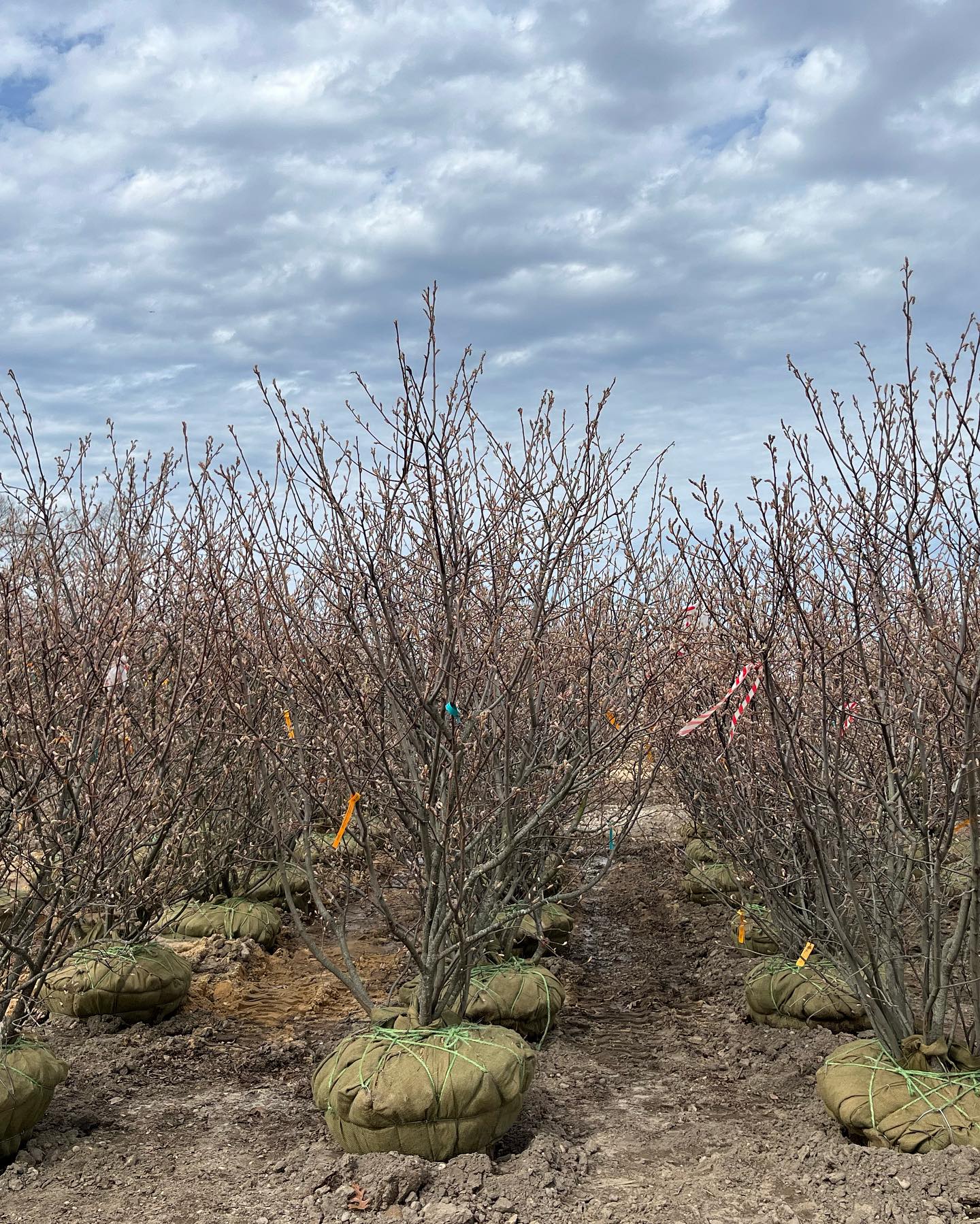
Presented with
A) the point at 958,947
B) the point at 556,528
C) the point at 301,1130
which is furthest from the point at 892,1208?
the point at 556,528

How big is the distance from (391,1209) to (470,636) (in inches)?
88.4

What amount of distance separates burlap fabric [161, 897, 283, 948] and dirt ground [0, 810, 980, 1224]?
234 mm

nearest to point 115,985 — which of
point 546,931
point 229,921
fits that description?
point 229,921

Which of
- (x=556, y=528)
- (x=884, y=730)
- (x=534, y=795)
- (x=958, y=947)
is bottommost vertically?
(x=958, y=947)

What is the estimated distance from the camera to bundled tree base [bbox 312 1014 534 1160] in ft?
11.7

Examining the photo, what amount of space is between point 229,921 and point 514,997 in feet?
9.26

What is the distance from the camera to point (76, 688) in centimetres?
425

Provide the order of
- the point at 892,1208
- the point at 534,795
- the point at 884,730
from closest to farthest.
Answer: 1. the point at 892,1208
2. the point at 884,730
3. the point at 534,795

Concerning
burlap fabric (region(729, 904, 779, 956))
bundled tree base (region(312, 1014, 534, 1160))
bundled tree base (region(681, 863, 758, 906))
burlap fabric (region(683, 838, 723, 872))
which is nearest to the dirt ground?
bundled tree base (region(312, 1014, 534, 1160))

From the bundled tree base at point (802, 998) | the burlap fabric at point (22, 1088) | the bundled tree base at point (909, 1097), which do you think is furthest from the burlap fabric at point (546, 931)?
the burlap fabric at point (22, 1088)

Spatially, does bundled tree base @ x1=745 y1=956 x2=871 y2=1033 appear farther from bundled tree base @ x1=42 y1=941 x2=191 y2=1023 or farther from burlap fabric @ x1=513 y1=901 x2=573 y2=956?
bundled tree base @ x1=42 y1=941 x2=191 y2=1023

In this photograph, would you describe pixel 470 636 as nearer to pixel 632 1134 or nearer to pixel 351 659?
pixel 351 659

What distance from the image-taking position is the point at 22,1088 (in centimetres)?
381

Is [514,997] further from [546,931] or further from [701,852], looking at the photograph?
[701,852]
